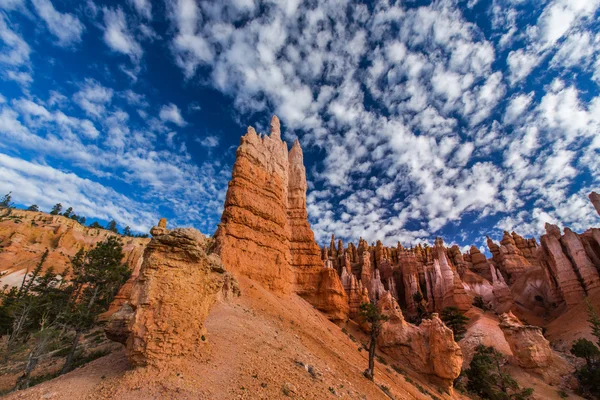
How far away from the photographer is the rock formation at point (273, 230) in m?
30.8

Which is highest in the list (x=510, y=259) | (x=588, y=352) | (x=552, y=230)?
(x=552, y=230)

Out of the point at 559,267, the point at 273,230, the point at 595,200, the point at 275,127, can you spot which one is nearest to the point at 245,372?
the point at 273,230

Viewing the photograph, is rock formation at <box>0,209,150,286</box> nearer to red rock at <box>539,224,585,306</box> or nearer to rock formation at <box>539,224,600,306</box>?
red rock at <box>539,224,585,306</box>

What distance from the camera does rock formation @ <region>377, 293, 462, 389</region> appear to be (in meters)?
26.7

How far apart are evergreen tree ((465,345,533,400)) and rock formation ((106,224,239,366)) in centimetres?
3077

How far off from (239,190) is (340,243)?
201 feet

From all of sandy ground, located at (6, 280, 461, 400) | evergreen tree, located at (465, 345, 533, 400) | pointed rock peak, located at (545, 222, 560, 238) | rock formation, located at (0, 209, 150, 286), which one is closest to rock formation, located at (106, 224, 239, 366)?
sandy ground, located at (6, 280, 461, 400)

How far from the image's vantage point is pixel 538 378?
3022 cm

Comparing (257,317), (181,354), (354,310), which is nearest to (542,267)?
(354,310)

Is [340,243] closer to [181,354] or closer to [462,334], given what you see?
[462,334]

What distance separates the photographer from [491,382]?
95.3 feet

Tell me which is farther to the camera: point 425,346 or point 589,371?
point 425,346

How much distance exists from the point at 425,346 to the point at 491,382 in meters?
8.15

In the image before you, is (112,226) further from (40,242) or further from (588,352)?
(588,352)
